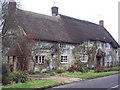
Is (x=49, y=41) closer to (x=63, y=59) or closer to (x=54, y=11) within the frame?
(x=63, y=59)

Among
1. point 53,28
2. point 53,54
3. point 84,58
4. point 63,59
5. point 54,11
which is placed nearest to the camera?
point 53,54

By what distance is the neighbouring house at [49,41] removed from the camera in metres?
19.1

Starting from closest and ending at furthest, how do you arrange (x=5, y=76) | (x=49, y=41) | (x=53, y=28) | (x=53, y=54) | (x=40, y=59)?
1. (x=5, y=76)
2. (x=40, y=59)
3. (x=49, y=41)
4. (x=53, y=54)
5. (x=53, y=28)

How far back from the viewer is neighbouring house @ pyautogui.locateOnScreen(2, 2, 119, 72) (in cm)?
1911

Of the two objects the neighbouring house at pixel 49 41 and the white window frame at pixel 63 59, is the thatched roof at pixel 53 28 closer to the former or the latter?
the neighbouring house at pixel 49 41

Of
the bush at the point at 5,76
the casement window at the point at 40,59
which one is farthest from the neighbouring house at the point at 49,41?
the bush at the point at 5,76

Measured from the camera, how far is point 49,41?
22.2 metres

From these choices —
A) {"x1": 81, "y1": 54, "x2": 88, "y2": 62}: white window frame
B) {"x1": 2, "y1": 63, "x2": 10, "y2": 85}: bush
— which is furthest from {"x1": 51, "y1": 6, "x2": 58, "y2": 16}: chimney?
{"x1": 2, "y1": 63, "x2": 10, "y2": 85}: bush

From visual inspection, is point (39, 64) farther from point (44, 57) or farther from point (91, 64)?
point (91, 64)

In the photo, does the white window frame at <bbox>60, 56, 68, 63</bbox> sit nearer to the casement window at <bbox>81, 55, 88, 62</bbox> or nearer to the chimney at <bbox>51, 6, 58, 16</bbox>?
the casement window at <bbox>81, 55, 88, 62</bbox>

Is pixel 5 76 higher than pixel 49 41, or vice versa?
pixel 49 41

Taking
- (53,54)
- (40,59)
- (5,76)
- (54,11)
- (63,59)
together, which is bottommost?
(5,76)

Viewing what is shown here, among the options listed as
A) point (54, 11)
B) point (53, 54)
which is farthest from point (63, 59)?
point (54, 11)

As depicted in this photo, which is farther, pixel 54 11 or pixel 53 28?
pixel 54 11
